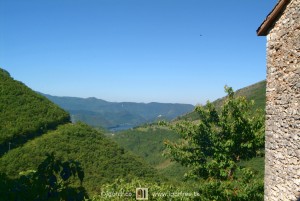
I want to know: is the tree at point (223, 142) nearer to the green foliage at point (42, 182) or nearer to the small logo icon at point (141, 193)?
the small logo icon at point (141, 193)

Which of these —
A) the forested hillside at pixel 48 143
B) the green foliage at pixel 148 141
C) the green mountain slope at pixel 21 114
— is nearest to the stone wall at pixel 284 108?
the forested hillside at pixel 48 143

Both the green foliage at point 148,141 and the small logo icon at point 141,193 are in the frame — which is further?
the green foliage at point 148,141

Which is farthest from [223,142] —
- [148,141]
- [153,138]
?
[153,138]

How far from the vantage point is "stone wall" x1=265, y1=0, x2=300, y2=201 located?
556 cm

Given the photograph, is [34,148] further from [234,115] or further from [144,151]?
[144,151]

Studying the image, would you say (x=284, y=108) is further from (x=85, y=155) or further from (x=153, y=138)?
(x=153, y=138)

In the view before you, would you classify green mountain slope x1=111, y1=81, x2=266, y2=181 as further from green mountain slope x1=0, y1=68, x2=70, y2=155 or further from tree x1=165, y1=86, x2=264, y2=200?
tree x1=165, y1=86, x2=264, y2=200

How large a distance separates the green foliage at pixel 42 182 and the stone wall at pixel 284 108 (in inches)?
158

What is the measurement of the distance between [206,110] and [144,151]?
11105 cm

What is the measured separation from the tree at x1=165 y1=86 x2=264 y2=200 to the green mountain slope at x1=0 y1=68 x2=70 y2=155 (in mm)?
23983

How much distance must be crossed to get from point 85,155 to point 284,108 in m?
33.2

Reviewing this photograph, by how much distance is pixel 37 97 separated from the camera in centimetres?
4625

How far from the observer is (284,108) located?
233 inches

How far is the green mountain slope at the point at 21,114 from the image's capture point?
114ft
